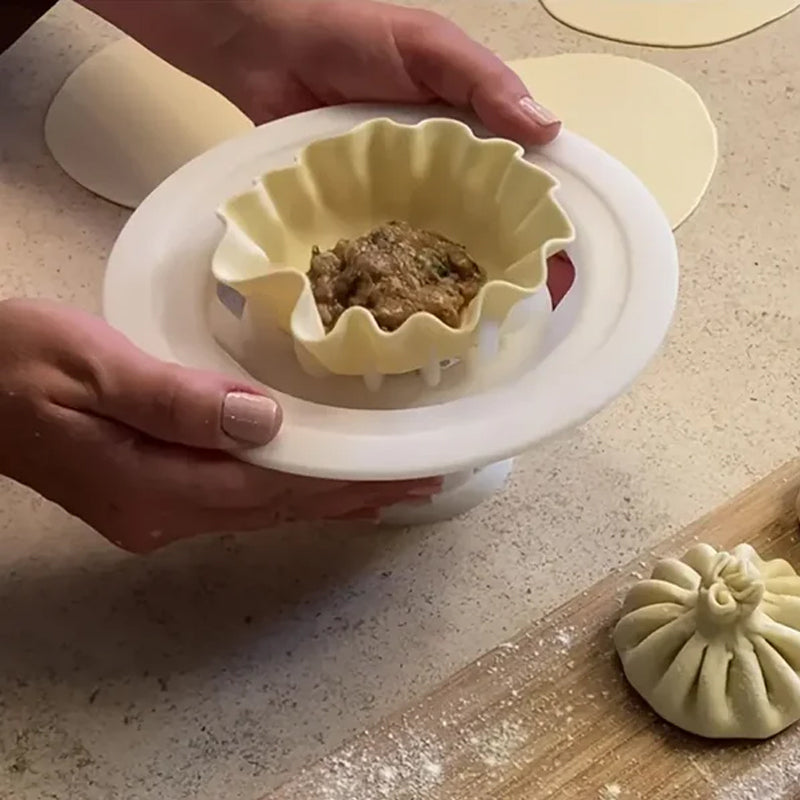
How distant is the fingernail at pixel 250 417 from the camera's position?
1.90 ft

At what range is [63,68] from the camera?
1088mm

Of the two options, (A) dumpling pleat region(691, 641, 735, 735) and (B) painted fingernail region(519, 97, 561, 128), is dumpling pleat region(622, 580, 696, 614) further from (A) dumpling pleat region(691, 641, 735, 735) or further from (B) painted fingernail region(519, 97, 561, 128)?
(B) painted fingernail region(519, 97, 561, 128)

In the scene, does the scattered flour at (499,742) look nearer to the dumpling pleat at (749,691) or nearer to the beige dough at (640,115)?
the dumpling pleat at (749,691)

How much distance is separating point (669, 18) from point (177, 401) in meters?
0.71

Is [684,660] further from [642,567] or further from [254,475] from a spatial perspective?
[254,475]

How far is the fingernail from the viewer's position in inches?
22.8

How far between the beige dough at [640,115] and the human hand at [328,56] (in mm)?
215

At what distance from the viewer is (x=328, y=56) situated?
0.82m

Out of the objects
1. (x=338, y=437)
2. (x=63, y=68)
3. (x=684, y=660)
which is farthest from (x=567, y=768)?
(x=63, y=68)

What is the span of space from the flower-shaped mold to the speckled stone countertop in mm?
144

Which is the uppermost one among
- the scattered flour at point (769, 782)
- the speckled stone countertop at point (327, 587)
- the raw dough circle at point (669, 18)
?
the raw dough circle at point (669, 18)

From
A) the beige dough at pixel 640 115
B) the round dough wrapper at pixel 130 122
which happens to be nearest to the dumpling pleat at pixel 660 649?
the beige dough at pixel 640 115

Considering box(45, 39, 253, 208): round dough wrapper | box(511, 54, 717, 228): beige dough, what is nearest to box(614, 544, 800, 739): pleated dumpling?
box(511, 54, 717, 228): beige dough

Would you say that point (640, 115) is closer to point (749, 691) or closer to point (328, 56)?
point (328, 56)
